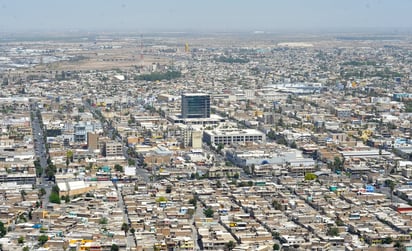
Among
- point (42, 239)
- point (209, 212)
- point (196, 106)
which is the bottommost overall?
point (196, 106)

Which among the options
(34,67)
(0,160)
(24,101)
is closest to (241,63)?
(34,67)

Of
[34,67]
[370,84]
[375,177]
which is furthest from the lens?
[34,67]

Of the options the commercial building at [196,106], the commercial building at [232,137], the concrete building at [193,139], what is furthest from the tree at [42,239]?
the commercial building at [196,106]

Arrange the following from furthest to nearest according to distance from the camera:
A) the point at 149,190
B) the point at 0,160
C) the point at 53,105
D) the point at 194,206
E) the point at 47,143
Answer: the point at 53,105 < the point at 47,143 < the point at 0,160 < the point at 149,190 < the point at 194,206

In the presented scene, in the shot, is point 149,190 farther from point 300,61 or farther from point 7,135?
point 300,61

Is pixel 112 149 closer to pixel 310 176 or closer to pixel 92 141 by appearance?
pixel 92 141

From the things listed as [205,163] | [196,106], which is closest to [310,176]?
[205,163]

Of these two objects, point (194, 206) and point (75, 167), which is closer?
point (194, 206)

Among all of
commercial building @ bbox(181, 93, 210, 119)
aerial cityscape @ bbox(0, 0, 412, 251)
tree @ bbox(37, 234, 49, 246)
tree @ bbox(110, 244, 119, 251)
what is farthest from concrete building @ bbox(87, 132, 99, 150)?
tree @ bbox(110, 244, 119, 251)
